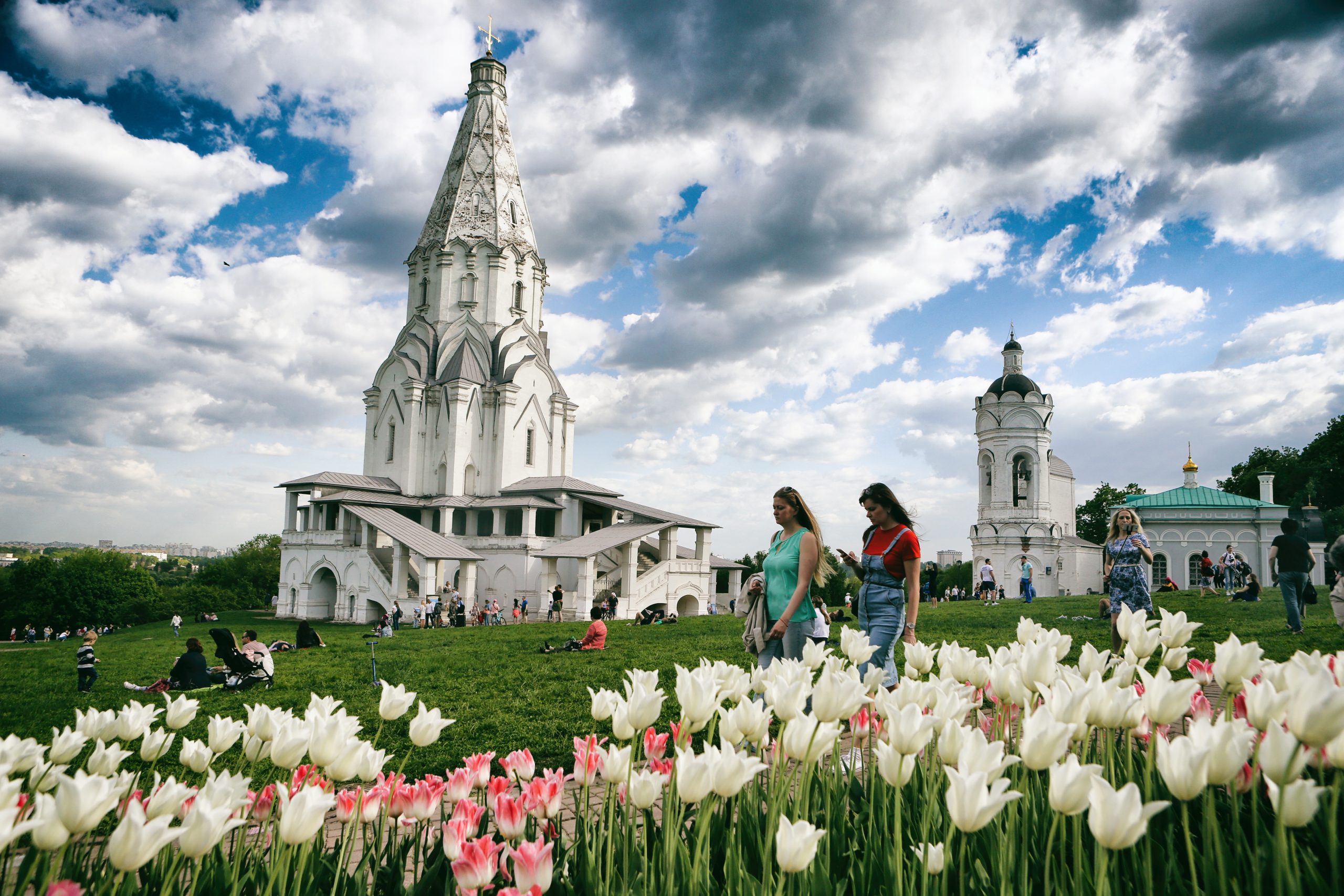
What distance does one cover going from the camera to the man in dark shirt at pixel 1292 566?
36.8ft

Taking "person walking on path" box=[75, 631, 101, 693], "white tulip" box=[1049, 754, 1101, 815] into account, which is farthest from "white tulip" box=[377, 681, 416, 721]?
"person walking on path" box=[75, 631, 101, 693]

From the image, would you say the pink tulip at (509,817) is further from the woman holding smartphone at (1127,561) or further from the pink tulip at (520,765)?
the woman holding smartphone at (1127,561)

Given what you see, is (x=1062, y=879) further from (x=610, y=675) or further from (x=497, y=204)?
(x=497, y=204)

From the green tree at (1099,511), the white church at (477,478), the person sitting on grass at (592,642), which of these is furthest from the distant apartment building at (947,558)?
the person sitting on grass at (592,642)

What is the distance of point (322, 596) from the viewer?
3612cm

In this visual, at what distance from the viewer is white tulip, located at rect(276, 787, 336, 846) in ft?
6.46

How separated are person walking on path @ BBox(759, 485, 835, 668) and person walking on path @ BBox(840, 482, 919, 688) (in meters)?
0.41

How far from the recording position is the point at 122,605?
184ft

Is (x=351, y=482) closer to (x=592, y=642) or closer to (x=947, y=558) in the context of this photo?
(x=592, y=642)

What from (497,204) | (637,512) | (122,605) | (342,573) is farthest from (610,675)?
(122,605)

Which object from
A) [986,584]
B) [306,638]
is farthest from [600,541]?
[306,638]

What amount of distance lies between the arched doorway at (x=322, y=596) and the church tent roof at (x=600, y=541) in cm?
1023

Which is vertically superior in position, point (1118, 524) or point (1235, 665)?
point (1118, 524)

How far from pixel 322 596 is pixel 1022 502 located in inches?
1374
